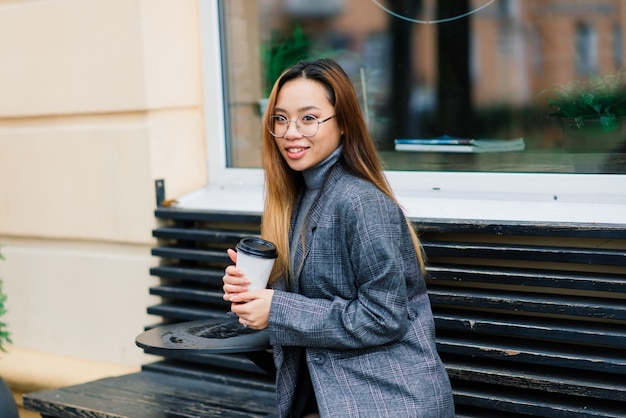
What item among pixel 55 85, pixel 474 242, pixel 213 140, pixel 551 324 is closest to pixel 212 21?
pixel 213 140

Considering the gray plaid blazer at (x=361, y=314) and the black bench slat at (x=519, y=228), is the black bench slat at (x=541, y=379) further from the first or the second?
the gray plaid blazer at (x=361, y=314)

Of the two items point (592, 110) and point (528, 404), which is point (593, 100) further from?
point (528, 404)

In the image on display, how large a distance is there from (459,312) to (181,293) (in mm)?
1291

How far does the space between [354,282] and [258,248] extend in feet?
0.87

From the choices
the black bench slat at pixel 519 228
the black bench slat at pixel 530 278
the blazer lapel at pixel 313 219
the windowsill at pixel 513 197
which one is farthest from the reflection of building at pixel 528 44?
the blazer lapel at pixel 313 219

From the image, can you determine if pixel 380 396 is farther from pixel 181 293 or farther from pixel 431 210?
pixel 181 293

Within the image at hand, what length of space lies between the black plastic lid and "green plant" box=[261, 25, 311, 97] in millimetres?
1736

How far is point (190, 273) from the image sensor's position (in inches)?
161

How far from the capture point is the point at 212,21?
4324 mm

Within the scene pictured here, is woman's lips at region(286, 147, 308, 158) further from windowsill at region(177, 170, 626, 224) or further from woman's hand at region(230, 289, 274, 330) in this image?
windowsill at region(177, 170, 626, 224)

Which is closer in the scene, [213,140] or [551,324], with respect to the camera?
[551,324]

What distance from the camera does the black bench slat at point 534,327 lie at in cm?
306

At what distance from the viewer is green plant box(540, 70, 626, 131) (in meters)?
3.35

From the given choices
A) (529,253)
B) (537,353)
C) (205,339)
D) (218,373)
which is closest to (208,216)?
(218,373)
